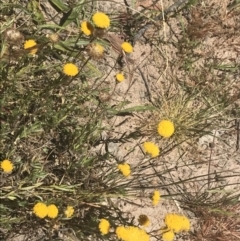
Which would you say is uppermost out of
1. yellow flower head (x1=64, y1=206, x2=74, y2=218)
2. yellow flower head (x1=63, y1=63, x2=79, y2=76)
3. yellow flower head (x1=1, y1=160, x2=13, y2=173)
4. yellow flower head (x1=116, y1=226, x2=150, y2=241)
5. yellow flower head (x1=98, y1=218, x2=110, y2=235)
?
yellow flower head (x1=63, y1=63, x2=79, y2=76)

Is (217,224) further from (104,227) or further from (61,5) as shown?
(61,5)

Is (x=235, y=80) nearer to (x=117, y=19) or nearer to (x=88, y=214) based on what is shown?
(x=117, y=19)

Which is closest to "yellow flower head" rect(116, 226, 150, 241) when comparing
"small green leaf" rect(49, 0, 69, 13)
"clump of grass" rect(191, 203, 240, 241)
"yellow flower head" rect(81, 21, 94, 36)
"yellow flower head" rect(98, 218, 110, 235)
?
"yellow flower head" rect(98, 218, 110, 235)

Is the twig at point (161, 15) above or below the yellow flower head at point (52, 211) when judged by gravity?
above

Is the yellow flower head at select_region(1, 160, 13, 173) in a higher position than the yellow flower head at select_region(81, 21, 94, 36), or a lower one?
lower

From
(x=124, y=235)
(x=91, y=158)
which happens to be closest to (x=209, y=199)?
(x=91, y=158)

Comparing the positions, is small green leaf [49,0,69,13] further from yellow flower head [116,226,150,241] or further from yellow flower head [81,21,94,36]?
yellow flower head [116,226,150,241]

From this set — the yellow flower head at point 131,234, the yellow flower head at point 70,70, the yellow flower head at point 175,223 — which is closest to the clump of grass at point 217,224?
the yellow flower head at point 175,223

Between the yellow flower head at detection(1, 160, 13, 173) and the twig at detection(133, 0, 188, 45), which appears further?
the twig at detection(133, 0, 188, 45)

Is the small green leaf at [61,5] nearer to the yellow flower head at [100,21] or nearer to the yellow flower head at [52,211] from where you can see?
the yellow flower head at [100,21]

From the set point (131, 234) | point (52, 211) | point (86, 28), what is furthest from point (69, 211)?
point (86, 28)

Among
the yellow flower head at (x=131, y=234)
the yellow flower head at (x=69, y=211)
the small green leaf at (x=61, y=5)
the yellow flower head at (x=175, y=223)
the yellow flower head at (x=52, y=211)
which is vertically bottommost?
the yellow flower head at (x=131, y=234)

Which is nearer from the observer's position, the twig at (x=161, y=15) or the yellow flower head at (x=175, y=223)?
Result: the yellow flower head at (x=175, y=223)
